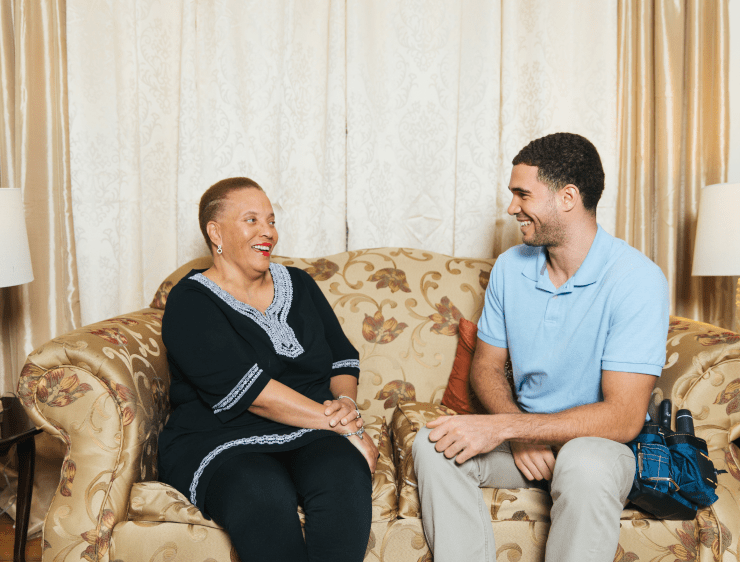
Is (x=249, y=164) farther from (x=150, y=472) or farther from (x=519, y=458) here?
→ (x=519, y=458)

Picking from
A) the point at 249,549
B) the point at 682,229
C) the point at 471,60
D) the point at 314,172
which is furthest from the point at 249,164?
the point at 682,229

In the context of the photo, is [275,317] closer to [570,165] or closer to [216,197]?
[216,197]

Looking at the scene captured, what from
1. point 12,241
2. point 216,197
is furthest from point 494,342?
point 12,241

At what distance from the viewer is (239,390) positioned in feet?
4.56

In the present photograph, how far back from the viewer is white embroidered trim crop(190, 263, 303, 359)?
1.53 meters

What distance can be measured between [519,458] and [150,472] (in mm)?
927

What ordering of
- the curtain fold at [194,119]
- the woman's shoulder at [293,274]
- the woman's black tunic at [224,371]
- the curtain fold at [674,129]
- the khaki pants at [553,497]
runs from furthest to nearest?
the curtain fold at [194,119], the curtain fold at [674,129], the woman's shoulder at [293,274], the woman's black tunic at [224,371], the khaki pants at [553,497]

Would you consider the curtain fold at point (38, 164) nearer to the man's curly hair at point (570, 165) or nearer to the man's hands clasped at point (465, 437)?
the man's hands clasped at point (465, 437)

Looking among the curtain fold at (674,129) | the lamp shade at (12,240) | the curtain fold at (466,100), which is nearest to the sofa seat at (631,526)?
the curtain fold at (674,129)

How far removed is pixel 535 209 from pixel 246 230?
0.79 meters

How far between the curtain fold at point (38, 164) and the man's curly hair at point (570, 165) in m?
1.94

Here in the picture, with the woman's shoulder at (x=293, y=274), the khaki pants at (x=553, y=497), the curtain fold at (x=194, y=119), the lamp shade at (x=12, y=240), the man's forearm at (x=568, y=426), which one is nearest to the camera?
the khaki pants at (x=553, y=497)

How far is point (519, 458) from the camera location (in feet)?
4.48

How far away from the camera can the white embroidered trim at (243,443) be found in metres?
1.31
